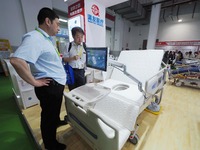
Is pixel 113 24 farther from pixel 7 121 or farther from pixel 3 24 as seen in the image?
pixel 7 121

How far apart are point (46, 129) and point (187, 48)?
10637 millimetres

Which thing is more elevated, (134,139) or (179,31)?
(179,31)

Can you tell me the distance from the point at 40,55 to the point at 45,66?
0.10m

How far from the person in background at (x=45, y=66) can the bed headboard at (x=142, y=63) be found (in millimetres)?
1385

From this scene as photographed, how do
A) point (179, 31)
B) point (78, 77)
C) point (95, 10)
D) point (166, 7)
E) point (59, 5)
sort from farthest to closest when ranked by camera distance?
1. point (179, 31)
2. point (166, 7)
3. point (59, 5)
4. point (95, 10)
5. point (78, 77)

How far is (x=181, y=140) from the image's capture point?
1.35 metres

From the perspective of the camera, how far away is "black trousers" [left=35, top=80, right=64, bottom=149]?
36.9 inches

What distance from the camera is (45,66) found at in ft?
2.87

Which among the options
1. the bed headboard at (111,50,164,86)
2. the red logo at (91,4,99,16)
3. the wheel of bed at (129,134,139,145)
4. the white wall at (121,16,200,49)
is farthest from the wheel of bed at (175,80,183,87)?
the white wall at (121,16,200,49)

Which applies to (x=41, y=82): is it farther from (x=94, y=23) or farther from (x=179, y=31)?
(x=179, y=31)

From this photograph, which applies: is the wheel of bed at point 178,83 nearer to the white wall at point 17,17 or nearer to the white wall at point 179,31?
the white wall at point 17,17

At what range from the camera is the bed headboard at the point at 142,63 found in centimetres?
176

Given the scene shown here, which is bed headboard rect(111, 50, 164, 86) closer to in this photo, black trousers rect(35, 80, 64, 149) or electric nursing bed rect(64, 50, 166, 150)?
electric nursing bed rect(64, 50, 166, 150)

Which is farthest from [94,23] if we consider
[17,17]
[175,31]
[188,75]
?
[175,31]
